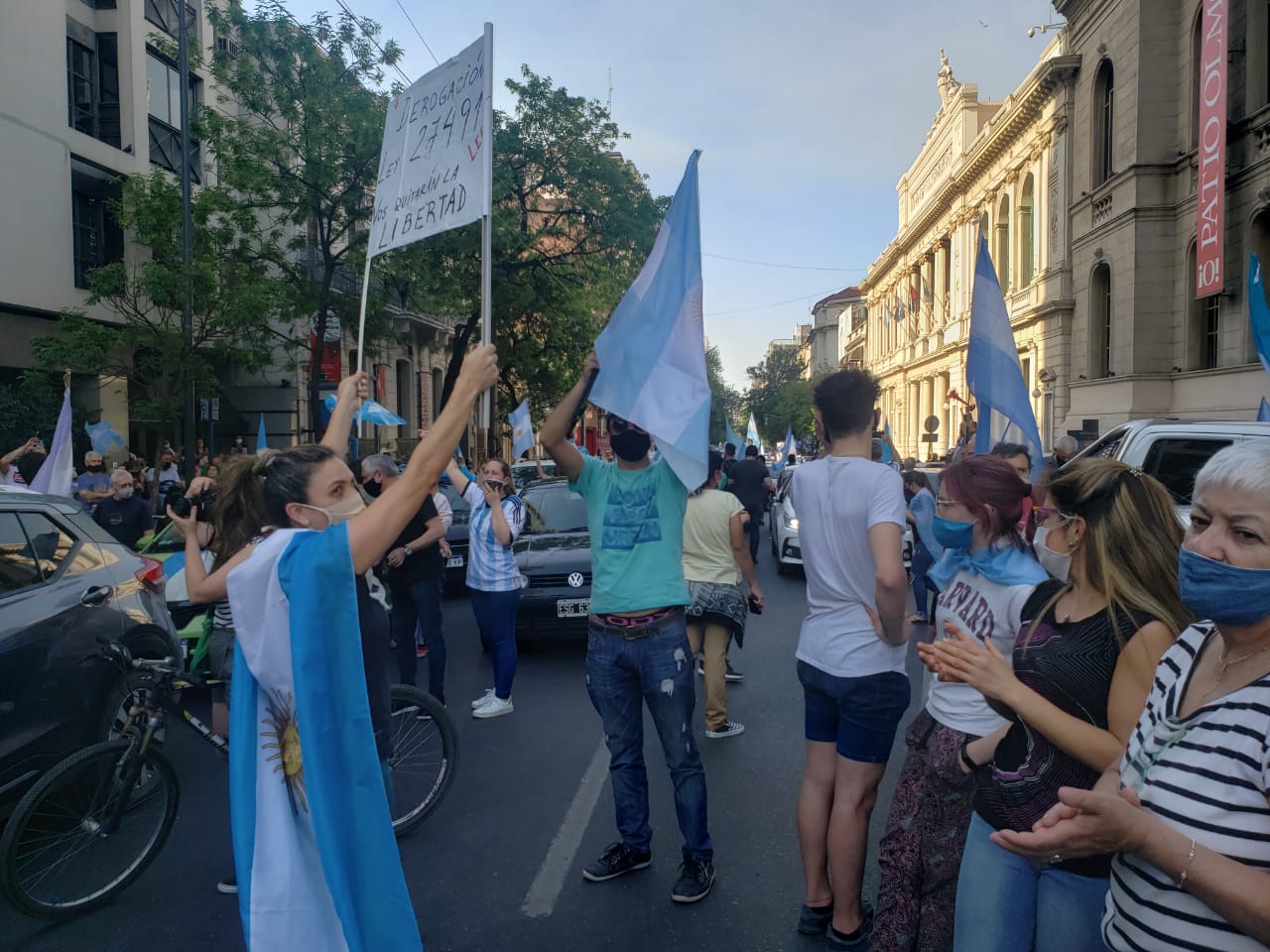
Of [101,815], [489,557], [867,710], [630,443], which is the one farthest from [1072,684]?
[489,557]

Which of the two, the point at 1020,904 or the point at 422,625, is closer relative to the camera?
the point at 1020,904

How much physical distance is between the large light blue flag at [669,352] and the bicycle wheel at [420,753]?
1928 millimetres

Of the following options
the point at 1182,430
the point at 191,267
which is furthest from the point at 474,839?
the point at 191,267

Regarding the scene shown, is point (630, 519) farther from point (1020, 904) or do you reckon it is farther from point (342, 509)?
point (1020, 904)

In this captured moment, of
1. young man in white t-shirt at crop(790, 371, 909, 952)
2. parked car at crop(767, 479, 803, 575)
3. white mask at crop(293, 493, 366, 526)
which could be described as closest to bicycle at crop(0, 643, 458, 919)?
white mask at crop(293, 493, 366, 526)

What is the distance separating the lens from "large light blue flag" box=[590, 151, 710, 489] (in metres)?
3.85

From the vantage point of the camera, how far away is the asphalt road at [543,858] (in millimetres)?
3676

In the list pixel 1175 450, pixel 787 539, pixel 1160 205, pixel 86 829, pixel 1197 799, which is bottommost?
pixel 86 829

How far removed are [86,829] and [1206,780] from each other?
4.20 m

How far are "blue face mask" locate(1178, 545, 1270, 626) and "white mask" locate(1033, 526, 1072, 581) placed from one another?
101 centimetres

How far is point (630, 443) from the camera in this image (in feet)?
13.2

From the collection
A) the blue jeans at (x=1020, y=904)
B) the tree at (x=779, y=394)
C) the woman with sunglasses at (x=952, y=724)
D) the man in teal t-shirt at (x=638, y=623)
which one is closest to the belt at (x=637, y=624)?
the man in teal t-shirt at (x=638, y=623)

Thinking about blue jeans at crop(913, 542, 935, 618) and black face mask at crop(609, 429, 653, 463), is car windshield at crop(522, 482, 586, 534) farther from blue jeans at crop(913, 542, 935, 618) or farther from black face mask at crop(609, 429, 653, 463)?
black face mask at crop(609, 429, 653, 463)

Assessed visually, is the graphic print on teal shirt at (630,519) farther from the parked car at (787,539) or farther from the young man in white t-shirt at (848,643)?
the parked car at (787,539)
